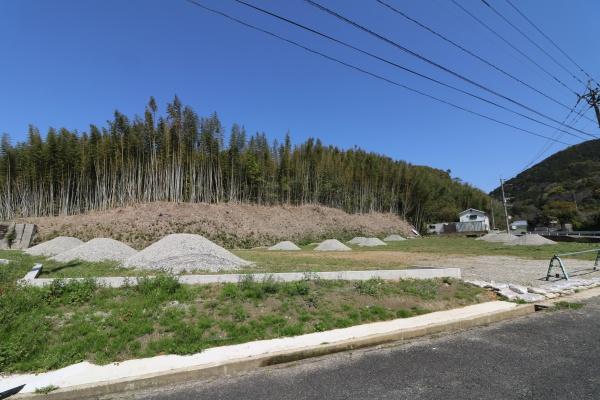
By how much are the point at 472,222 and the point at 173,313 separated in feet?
159

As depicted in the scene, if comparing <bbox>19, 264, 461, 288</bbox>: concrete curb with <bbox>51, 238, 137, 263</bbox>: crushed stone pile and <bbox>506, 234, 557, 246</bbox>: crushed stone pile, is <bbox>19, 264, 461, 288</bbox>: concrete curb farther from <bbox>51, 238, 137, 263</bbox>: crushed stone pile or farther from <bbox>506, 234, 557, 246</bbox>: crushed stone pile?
<bbox>506, 234, 557, 246</bbox>: crushed stone pile

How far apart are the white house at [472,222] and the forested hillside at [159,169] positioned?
67.5ft

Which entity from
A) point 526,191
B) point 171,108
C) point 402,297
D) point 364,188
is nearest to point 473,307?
point 402,297

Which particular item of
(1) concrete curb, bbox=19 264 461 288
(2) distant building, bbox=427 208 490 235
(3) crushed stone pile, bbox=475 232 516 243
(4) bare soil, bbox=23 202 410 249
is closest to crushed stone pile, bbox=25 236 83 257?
(4) bare soil, bbox=23 202 410 249

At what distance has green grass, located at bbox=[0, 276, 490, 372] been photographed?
4.34m

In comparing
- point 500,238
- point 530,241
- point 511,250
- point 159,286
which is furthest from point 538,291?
point 500,238

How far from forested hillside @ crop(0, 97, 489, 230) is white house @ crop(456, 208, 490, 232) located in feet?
67.5

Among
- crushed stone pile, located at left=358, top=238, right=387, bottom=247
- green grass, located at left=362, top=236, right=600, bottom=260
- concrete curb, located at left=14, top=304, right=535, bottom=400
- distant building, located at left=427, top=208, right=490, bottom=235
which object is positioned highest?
distant building, located at left=427, top=208, right=490, bottom=235

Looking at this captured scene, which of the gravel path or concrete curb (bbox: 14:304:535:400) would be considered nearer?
concrete curb (bbox: 14:304:535:400)

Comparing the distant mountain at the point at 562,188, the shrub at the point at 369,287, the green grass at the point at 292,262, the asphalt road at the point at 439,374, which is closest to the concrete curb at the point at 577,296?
the asphalt road at the point at 439,374

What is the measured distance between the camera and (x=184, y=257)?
9492mm

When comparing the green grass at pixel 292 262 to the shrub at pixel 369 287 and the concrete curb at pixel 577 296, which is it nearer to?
the shrub at pixel 369 287

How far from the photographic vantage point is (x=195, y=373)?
3.81m

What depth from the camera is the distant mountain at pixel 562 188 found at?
47844mm
